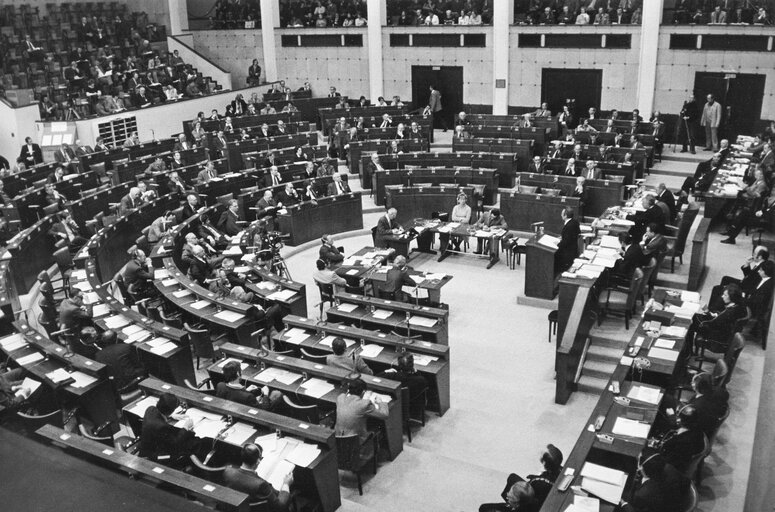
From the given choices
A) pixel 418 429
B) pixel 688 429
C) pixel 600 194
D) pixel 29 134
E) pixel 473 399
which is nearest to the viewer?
pixel 688 429

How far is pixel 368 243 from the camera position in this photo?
53.4 ft

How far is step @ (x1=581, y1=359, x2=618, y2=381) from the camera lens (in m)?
9.91

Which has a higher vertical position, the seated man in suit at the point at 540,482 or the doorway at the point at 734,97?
the doorway at the point at 734,97

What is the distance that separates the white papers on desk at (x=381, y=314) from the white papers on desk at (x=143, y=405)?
344 centimetres

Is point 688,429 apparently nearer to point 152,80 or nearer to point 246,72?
point 152,80

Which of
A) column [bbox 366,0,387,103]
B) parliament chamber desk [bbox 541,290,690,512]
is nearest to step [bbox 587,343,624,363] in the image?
parliament chamber desk [bbox 541,290,690,512]

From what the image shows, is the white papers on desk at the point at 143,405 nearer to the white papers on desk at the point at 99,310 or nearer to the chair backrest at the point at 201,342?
the chair backrest at the point at 201,342

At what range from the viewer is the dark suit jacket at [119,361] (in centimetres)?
896

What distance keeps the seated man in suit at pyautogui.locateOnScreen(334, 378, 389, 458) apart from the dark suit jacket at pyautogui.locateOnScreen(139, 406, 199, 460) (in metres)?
1.55

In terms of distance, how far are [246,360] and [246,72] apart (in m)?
23.1

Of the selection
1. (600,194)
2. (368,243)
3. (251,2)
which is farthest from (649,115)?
(251,2)

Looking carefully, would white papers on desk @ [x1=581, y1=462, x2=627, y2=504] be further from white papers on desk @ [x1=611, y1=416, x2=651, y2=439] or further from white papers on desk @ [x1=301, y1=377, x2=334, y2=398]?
white papers on desk @ [x1=301, y1=377, x2=334, y2=398]

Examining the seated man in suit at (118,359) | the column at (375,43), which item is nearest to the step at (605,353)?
the seated man in suit at (118,359)

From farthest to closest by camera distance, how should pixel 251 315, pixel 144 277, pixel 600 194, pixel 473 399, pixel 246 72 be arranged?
pixel 246 72 < pixel 600 194 < pixel 144 277 < pixel 251 315 < pixel 473 399
